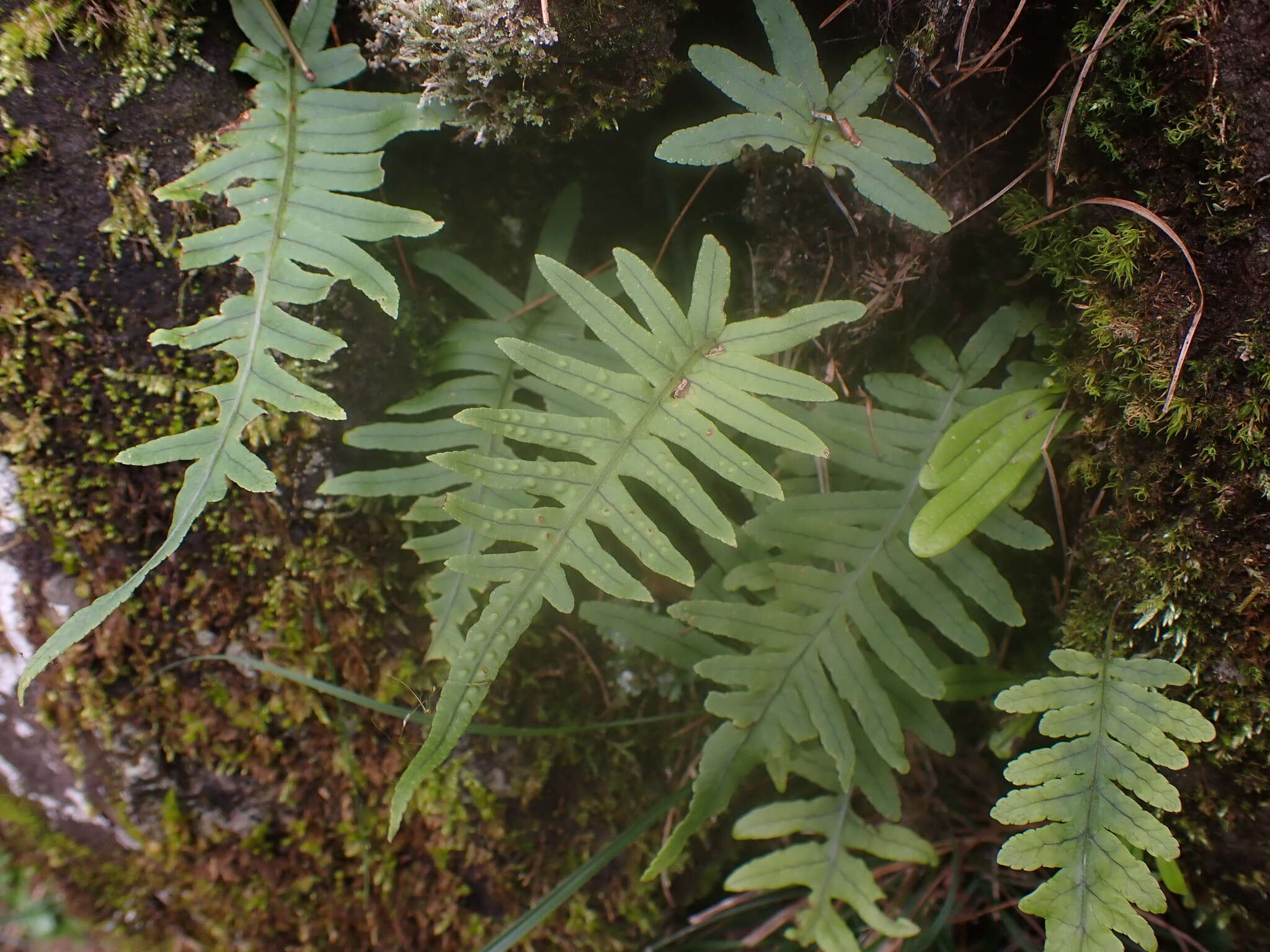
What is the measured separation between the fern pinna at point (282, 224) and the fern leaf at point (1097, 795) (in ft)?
4.82

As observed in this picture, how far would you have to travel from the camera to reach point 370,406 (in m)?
1.93

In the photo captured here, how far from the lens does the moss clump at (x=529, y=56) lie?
1.53 m

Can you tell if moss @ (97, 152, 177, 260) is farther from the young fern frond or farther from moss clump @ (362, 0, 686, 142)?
the young fern frond

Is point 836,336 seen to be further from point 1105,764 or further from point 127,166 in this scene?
point 127,166

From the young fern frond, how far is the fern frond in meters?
0.29

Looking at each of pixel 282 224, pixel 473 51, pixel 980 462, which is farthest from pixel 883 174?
pixel 282 224

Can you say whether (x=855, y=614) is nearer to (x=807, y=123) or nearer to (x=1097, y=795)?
(x=1097, y=795)

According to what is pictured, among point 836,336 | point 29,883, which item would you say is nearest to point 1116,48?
point 836,336

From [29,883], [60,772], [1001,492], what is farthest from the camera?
[29,883]

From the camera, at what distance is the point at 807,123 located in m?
1.52

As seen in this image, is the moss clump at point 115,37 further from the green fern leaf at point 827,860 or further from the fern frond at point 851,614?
the green fern leaf at point 827,860

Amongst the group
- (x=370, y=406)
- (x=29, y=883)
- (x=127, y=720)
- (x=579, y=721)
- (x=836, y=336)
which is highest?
(x=836, y=336)

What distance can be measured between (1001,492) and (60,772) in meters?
2.50

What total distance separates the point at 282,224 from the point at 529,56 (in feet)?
2.00
